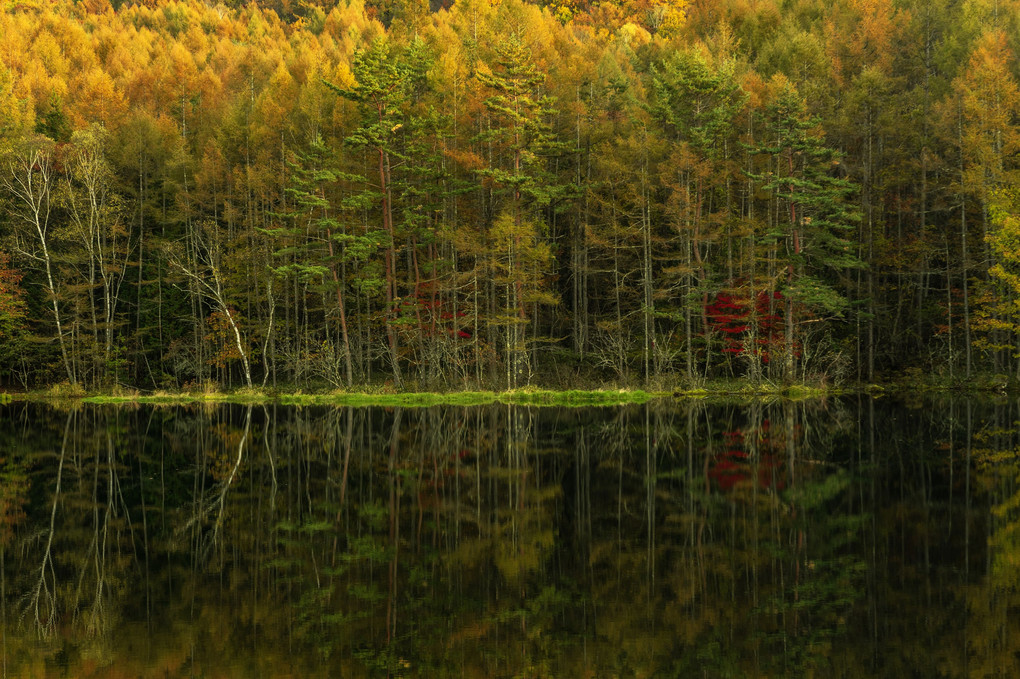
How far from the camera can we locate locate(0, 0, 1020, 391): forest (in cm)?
3794

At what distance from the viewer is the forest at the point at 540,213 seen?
3794 centimetres

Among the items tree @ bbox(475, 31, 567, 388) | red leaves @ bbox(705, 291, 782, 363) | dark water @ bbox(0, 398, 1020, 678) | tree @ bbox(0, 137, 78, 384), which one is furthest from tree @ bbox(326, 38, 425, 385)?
dark water @ bbox(0, 398, 1020, 678)

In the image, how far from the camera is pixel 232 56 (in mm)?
68188

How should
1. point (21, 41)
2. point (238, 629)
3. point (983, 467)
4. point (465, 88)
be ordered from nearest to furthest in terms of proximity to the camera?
point (238, 629) < point (983, 467) < point (465, 88) < point (21, 41)

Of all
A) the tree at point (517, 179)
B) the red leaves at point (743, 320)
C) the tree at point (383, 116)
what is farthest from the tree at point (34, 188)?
the red leaves at point (743, 320)

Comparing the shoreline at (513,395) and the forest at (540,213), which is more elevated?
the forest at (540,213)

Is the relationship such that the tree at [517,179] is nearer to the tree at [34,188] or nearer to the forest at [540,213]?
the forest at [540,213]

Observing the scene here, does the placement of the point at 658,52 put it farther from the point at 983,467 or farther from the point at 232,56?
the point at 983,467

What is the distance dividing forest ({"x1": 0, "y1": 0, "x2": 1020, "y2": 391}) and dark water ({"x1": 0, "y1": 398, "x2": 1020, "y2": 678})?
64.8 feet

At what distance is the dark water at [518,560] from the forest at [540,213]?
19740 millimetres

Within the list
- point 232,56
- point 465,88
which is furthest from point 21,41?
point 465,88

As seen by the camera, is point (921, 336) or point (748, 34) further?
point (748, 34)

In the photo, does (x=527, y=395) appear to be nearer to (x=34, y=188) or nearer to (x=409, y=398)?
(x=409, y=398)

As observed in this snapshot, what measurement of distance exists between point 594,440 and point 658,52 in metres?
41.6
